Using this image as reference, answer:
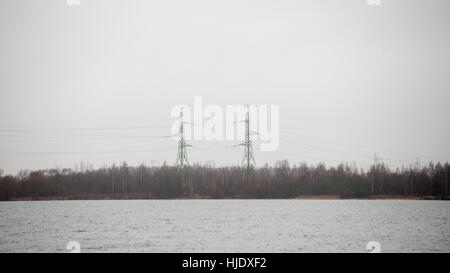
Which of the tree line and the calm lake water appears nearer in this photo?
the calm lake water

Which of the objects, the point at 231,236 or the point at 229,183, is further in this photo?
the point at 229,183

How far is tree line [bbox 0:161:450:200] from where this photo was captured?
154125mm

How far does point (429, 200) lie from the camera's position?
14488 centimetres

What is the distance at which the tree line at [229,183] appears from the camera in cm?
15412

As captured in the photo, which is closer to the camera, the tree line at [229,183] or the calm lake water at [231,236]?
the calm lake water at [231,236]

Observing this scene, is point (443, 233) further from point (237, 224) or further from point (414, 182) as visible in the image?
point (414, 182)

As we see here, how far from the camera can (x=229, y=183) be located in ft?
534
